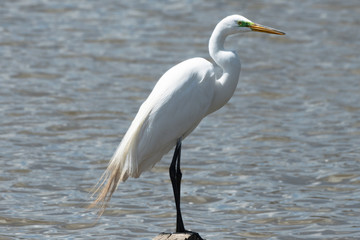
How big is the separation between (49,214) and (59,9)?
27.0 ft

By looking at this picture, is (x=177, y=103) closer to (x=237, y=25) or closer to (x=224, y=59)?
(x=224, y=59)

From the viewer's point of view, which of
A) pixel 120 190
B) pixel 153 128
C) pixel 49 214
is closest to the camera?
pixel 153 128

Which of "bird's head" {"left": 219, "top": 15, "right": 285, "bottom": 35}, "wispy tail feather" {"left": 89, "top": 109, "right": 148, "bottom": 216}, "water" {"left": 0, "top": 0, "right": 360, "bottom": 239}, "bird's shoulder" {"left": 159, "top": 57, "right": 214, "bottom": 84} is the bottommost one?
"water" {"left": 0, "top": 0, "right": 360, "bottom": 239}

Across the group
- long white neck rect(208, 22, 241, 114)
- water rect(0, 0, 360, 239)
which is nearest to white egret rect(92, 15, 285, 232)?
long white neck rect(208, 22, 241, 114)

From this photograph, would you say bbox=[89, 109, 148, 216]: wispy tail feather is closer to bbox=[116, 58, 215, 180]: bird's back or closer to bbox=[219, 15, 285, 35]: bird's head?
bbox=[116, 58, 215, 180]: bird's back

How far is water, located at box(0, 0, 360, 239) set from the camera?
802 cm

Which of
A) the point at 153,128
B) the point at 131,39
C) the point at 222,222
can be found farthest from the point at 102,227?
the point at 131,39

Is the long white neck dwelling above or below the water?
above

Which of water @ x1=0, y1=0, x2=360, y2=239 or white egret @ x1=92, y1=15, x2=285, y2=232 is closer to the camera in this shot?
white egret @ x1=92, y1=15, x2=285, y2=232

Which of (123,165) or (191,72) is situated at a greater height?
(191,72)

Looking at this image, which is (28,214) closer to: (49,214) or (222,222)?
(49,214)

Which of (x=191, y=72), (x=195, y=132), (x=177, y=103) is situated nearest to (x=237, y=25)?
(x=191, y=72)

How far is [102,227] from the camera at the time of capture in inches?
306

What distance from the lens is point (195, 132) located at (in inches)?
415
